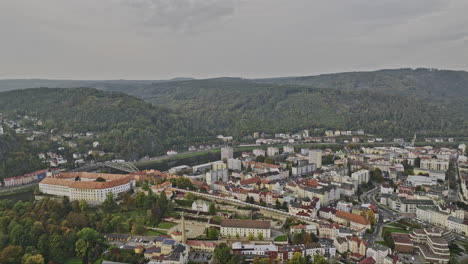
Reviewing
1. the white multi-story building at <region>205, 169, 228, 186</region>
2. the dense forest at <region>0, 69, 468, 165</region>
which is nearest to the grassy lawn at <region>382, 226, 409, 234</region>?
the white multi-story building at <region>205, 169, 228, 186</region>

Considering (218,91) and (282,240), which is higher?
(218,91)

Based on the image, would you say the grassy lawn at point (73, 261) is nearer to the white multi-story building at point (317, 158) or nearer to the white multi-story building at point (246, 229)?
the white multi-story building at point (246, 229)

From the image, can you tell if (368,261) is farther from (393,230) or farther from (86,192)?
(86,192)

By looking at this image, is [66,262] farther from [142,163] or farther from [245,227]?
[142,163]

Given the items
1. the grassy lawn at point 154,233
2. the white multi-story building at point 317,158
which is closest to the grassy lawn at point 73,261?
the grassy lawn at point 154,233

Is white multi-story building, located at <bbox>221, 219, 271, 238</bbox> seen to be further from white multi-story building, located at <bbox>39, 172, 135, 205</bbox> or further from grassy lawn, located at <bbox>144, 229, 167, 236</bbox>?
white multi-story building, located at <bbox>39, 172, 135, 205</bbox>

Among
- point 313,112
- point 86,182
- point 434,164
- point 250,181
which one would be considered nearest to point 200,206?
point 250,181

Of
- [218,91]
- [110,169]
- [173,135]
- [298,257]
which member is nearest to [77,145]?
[110,169]
